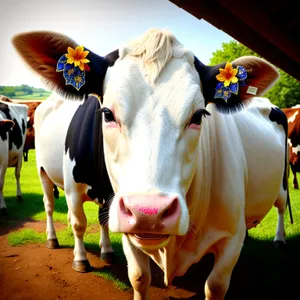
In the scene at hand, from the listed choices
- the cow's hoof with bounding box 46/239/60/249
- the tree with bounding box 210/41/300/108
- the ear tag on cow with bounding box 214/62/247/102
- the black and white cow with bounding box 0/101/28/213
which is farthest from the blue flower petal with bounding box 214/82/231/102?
the tree with bounding box 210/41/300/108

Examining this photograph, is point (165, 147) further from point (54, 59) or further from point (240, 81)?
point (54, 59)

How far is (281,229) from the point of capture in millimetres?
4273

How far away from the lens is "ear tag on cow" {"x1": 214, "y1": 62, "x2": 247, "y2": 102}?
1864mm

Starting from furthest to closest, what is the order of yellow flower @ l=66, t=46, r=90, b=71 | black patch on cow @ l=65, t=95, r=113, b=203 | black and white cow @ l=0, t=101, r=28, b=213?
black and white cow @ l=0, t=101, r=28, b=213 < black patch on cow @ l=65, t=95, r=113, b=203 < yellow flower @ l=66, t=46, r=90, b=71

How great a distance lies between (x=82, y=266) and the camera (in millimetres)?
3383

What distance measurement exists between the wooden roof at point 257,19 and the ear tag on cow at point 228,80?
625 mm

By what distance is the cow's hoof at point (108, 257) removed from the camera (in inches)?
143

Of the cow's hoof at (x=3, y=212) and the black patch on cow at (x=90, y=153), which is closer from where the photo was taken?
the black patch on cow at (x=90, y=153)

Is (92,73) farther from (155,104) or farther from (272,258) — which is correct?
(272,258)

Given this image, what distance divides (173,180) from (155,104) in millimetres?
381

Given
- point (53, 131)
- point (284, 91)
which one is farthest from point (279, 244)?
point (284, 91)

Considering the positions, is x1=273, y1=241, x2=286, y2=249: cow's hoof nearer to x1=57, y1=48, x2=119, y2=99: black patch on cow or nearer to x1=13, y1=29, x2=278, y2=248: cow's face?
x1=13, y1=29, x2=278, y2=248: cow's face

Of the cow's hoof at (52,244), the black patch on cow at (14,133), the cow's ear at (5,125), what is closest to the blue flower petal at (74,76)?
the cow's hoof at (52,244)

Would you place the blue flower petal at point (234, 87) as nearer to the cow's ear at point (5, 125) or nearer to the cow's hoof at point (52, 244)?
the cow's hoof at point (52, 244)
